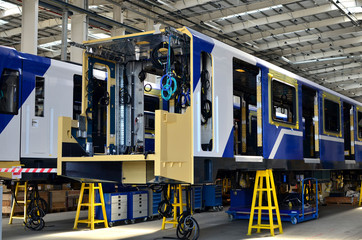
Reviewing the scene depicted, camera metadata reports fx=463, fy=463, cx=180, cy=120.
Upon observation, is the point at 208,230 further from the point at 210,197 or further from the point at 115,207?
the point at 210,197

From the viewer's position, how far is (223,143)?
6957 mm

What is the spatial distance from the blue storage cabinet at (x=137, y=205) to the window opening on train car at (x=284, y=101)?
13.4ft

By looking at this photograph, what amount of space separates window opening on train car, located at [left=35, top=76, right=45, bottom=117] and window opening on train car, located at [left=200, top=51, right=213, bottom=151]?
149 inches

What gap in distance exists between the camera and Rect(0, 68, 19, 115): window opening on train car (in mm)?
8484

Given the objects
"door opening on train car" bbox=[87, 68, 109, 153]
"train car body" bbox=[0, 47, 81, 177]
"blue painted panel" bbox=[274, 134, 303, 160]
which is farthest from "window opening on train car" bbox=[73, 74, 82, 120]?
"blue painted panel" bbox=[274, 134, 303, 160]

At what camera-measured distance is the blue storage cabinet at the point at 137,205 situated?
11150mm

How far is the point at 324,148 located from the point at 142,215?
4731mm

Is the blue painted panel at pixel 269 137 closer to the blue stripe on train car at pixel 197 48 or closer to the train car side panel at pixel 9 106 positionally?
the blue stripe on train car at pixel 197 48

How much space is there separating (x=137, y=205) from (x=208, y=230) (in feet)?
7.09

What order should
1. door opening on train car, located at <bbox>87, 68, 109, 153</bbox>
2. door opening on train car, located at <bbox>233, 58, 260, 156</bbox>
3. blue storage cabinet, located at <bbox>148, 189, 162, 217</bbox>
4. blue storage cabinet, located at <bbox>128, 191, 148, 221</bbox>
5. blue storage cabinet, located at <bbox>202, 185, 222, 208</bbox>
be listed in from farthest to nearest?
blue storage cabinet, located at <bbox>202, 185, 222, 208</bbox>
blue storage cabinet, located at <bbox>148, 189, 162, 217</bbox>
blue storage cabinet, located at <bbox>128, 191, 148, 221</bbox>
door opening on train car, located at <bbox>233, 58, 260, 156</bbox>
door opening on train car, located at <bbox>87, 68, 109, 153</bbox>

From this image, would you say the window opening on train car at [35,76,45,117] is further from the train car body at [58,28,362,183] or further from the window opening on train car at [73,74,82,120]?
the train car body at [58,28,362,183]

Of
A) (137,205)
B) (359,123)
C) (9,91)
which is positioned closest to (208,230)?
(137,205)

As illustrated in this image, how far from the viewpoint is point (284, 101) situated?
32.0 ft

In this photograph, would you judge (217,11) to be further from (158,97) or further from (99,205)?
(99,205)
